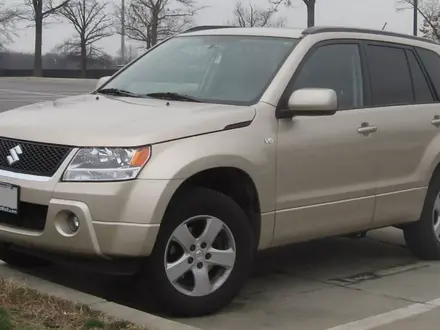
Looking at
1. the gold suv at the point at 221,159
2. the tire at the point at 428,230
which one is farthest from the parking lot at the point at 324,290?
the gold suv at the point at 221,159

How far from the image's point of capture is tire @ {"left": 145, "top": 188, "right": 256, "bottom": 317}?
4586 mm

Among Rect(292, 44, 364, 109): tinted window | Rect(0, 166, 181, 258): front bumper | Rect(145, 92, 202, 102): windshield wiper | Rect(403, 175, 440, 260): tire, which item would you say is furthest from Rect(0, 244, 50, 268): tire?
Rect(403, 175, 440, 260): tire

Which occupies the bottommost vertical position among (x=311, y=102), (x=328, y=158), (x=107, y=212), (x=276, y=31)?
(x=107, y=212)

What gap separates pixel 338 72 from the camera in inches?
233

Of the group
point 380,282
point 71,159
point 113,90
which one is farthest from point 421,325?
point 113,90

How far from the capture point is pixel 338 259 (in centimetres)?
676

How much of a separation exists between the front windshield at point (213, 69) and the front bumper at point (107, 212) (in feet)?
3.65

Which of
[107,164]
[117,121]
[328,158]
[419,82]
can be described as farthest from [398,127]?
[107,164]

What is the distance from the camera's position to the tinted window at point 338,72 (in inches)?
222

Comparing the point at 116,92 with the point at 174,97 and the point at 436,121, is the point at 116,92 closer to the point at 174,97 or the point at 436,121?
the point at 174,97

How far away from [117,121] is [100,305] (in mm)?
1047

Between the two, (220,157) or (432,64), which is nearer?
(220,157)

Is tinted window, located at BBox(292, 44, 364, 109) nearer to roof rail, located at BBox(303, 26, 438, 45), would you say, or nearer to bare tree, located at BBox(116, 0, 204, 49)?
roof rail, located at BBox(303, 26, 438, 45)

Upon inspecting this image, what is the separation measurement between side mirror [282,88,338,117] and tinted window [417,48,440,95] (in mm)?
1899
